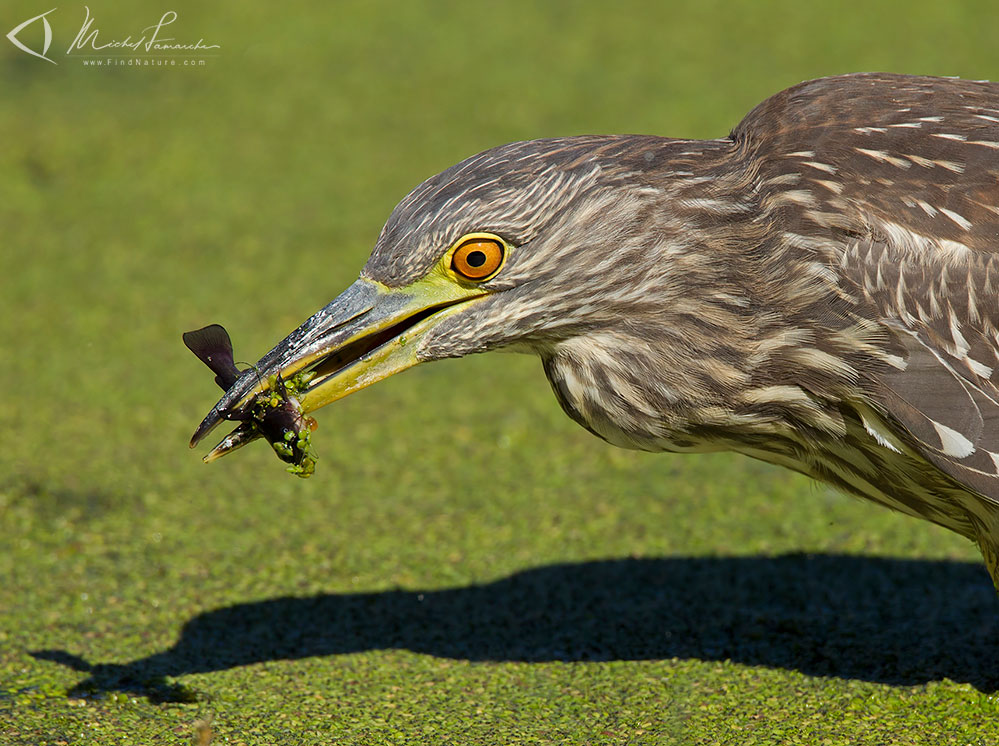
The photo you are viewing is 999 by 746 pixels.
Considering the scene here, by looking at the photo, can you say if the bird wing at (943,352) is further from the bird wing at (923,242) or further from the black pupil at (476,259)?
the black pupil at (476,259)

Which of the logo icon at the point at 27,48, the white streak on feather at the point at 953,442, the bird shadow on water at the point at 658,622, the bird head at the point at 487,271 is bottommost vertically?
the bird shadow on water at the point at 658,622

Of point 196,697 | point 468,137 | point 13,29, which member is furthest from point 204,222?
point 196,697

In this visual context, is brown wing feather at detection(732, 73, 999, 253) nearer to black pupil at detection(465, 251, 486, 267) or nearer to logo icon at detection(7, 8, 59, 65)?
black pupil at detection(465, 251, 486, 267)

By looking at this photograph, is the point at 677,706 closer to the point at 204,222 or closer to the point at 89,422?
the point at 89,422

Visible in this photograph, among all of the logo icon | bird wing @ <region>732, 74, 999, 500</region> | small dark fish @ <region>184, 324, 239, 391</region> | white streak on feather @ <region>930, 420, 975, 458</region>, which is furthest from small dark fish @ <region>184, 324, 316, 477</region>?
the logo icon

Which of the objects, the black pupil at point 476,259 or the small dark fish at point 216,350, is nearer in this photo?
the black pupil at point 476,259

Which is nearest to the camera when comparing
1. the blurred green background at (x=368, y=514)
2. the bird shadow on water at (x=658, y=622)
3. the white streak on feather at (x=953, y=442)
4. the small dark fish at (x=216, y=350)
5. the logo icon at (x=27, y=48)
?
the white streak on feather at (x=953, y=442)

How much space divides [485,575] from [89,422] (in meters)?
1.80

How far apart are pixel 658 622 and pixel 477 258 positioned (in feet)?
4.62

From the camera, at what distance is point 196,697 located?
330 centimetres

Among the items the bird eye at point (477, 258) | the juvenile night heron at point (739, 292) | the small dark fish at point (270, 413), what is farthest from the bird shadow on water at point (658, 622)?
the bird eye at point (477, 258)

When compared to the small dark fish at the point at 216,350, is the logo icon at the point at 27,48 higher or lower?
higher

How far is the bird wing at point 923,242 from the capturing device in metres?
2.83

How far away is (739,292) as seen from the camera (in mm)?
3020
